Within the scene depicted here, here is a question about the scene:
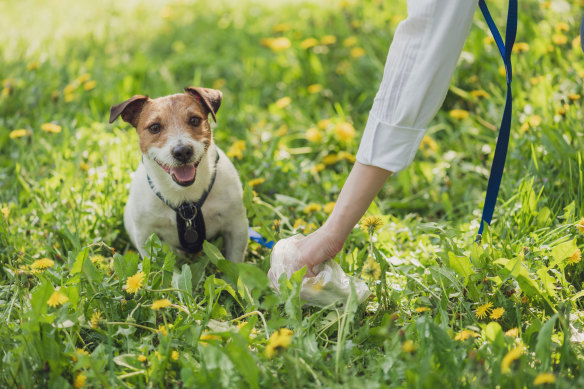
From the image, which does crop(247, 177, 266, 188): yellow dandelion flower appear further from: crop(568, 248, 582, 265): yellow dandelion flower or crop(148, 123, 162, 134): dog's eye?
crop(568, 248, 582, 265): yellow dandelion flower

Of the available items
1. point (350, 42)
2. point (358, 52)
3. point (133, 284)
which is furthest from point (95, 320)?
point (350, 42)

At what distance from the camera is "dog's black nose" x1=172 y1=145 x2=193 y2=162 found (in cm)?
248

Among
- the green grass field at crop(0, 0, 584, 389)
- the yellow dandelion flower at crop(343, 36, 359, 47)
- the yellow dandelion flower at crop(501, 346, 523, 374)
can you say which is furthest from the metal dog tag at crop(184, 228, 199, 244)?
the yellow dandelion flower at crop(343, 36, 359, 47)

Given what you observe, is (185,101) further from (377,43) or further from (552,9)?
(552,9)

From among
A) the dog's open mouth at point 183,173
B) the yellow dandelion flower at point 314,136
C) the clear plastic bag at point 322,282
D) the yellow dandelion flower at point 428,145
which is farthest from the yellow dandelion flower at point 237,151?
the clear plastic bag at point 322,282

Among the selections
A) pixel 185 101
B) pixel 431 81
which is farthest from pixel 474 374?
pixel 185 101

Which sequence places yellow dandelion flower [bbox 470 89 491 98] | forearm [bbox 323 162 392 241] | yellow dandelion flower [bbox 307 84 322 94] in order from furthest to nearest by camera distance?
yellow dandelion flower [bbox 307 84 322 94]
yellow dandelion flower [bbox 470 89 491 98]
forearm [bbox 323 162 392 241]

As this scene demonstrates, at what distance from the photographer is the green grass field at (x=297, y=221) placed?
1.81m

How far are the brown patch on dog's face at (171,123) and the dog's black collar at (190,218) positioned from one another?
0.54 ft

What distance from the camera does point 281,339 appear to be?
1.70 metres

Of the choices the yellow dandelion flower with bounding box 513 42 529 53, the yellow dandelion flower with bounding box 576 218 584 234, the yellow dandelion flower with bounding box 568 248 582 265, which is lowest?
the yellow dandelion flower with bounding box 568 248 582 265

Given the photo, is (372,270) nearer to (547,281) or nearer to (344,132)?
(547,281)

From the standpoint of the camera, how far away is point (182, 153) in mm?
2480

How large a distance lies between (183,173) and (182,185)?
5 centimetres
